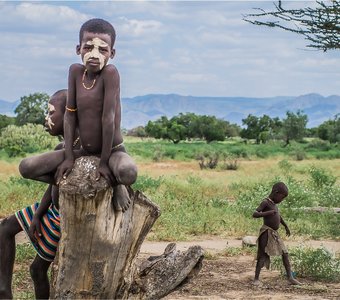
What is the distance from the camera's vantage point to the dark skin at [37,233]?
4.73 m

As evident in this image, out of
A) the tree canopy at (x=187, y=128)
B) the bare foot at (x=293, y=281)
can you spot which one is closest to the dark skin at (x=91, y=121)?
the bare foot at (x=293, y=281)

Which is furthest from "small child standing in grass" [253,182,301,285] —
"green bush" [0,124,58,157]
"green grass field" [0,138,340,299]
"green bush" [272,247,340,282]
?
"green bush" [0,124,58,157]

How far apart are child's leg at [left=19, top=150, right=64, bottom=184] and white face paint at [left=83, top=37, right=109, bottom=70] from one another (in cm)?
57

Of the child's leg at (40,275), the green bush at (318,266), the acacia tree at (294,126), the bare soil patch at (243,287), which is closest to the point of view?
the child's leg at (40,275)

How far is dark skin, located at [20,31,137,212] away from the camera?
14.2 feet

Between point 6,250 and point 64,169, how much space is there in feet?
2.88

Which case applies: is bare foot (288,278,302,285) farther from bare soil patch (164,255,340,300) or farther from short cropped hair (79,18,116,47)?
short cropped hair (79,18,116,47)

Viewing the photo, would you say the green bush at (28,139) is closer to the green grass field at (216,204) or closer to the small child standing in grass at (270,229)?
the green grass field at (216,204)

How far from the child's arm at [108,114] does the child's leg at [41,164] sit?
0.30 meters

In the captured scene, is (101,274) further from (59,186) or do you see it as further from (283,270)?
(283,270)

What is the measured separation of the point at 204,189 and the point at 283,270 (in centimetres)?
824

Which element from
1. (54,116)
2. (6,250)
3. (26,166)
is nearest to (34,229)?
(6,250)

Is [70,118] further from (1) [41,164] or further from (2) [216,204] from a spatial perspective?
(2) [216,204]

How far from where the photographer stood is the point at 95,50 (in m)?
4.37
